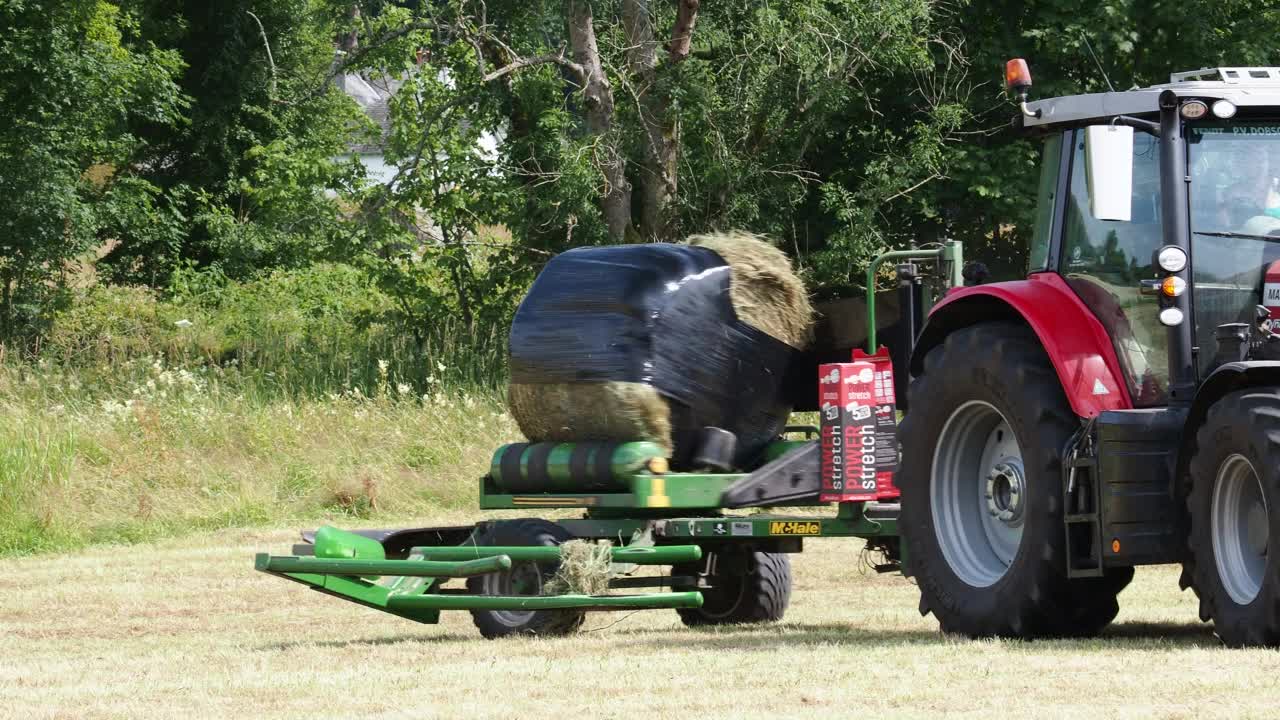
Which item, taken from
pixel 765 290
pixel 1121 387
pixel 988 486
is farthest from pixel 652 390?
pixel 1121 387

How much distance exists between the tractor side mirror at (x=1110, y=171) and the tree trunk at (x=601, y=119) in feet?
49.2

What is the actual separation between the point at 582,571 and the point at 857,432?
1.58 metres

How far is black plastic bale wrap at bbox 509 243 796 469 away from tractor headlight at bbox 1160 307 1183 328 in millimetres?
3111

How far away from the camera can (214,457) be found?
17.6m

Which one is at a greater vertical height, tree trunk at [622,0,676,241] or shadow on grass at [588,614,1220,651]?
tree trunk at [622,0,676,241]

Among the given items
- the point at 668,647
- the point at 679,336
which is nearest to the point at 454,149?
the point at 679,336

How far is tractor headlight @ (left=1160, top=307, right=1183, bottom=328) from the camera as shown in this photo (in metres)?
7.41

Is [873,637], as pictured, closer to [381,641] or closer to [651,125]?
[381,641]

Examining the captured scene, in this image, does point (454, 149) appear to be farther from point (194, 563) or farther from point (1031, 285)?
point (1031, 285)

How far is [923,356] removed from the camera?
902 cm

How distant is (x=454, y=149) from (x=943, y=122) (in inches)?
246

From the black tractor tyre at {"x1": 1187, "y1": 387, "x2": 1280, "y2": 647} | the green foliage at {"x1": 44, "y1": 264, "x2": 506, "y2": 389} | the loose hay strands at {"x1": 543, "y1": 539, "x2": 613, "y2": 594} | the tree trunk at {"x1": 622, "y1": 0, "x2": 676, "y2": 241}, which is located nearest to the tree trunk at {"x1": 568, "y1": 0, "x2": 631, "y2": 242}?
the tree trunk at {"x1": 622, "y1": 0, "x2": 676, "y2": 241}

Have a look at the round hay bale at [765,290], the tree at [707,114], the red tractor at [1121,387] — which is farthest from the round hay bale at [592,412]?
the tree at [707,114]

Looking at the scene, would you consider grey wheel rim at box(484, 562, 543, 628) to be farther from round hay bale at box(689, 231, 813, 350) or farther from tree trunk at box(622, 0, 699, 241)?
tree trunk at box(622, 0, 699, 241)
